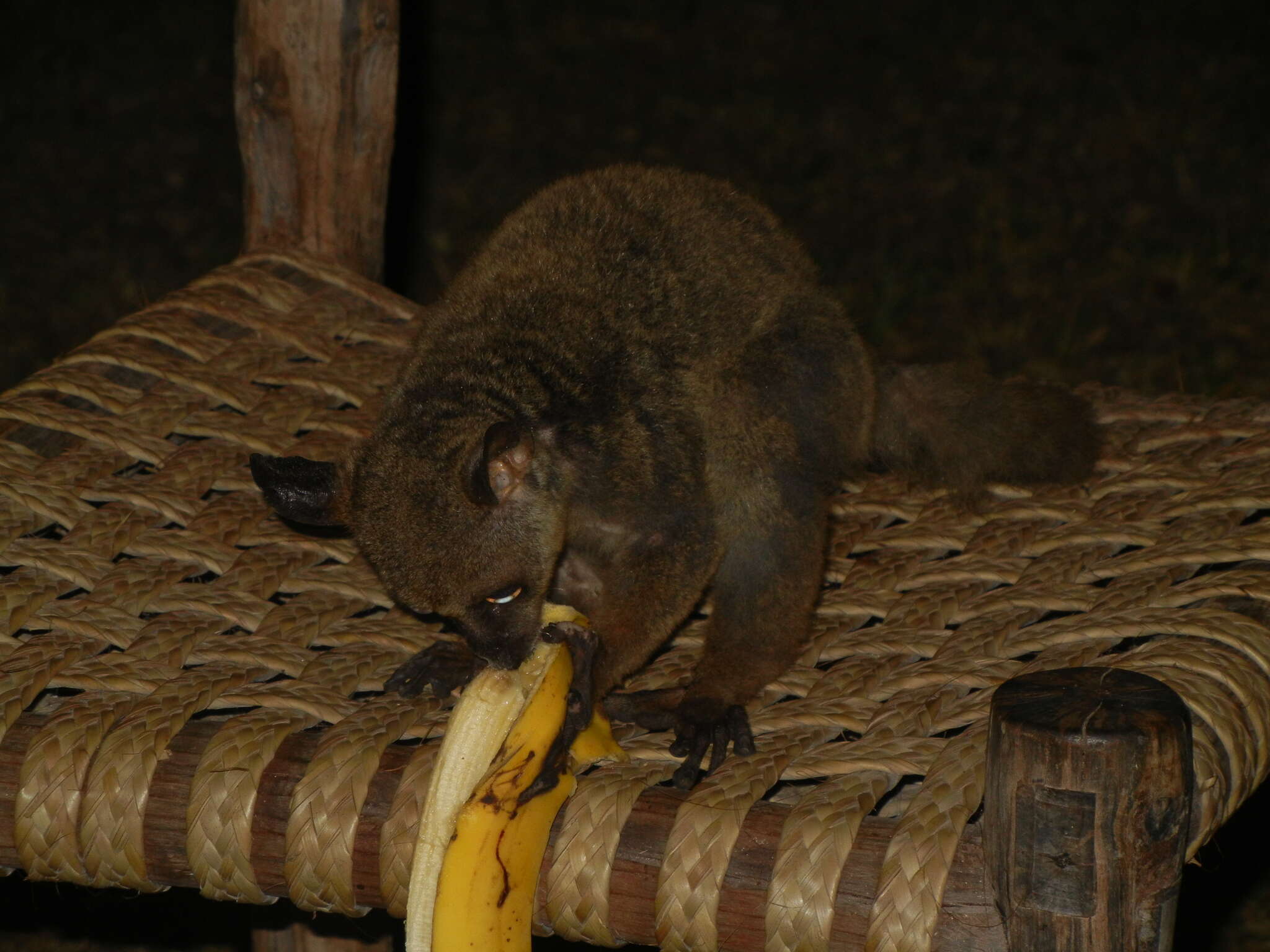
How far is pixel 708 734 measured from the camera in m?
2.79

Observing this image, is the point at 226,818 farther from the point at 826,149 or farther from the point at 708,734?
the point at 826,149

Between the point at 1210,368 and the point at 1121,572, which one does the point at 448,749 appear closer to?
the point at 1121,572

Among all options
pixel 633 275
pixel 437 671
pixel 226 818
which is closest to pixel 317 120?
pixel 633 275

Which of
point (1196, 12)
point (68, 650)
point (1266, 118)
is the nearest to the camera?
point (68, 650)

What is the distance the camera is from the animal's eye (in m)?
2.72

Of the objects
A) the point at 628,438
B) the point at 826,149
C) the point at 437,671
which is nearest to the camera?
the point at 628,438

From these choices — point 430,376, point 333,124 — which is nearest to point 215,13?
point 333,124

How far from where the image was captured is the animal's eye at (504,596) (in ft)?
8.92

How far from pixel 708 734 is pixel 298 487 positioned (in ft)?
3.16

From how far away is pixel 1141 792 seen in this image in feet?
6.66

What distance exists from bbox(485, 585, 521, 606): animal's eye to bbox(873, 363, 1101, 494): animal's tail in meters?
1.23

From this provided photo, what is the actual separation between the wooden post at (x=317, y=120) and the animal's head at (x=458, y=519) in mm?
1913

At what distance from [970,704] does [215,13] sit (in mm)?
10326

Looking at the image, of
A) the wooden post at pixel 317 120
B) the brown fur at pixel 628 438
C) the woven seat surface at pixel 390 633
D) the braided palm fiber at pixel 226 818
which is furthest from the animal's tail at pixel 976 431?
the wooden post at pixel 317 120
